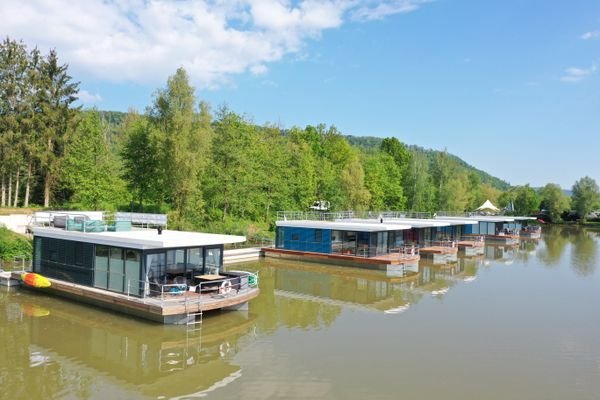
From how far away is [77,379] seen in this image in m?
12.8

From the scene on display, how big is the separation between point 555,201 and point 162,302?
10288 centimetres

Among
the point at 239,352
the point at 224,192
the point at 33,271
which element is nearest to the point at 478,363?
the point at 239,352

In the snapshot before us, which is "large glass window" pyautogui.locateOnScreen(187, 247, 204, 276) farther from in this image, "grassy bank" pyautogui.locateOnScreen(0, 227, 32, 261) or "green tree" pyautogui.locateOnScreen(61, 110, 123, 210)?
"green tree" pyautogui.locateOnScreen(61, 110, 123, 210)

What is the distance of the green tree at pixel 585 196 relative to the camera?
103 metres

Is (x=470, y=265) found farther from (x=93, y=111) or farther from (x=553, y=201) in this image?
(x=553, y=201)

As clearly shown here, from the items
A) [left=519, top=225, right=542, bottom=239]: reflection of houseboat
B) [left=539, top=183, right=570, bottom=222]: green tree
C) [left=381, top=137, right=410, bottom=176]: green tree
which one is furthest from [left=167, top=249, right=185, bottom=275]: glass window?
[left=539, top=183, right=570, bottom=222]: green tree

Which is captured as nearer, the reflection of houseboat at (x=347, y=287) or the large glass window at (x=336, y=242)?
the reflection of houseboat at (x=347, y=287)

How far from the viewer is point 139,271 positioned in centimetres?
1836

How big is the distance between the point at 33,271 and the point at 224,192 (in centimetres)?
2672

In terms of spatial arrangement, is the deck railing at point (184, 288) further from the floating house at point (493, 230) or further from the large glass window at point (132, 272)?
the floating house at point (493, 230)

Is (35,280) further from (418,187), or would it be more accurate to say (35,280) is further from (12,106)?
(418,187)

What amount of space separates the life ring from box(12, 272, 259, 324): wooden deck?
214mm

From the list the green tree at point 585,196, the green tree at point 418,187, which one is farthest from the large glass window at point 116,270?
→ the green tree at point 585,196

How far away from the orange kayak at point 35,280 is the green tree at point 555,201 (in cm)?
10324
